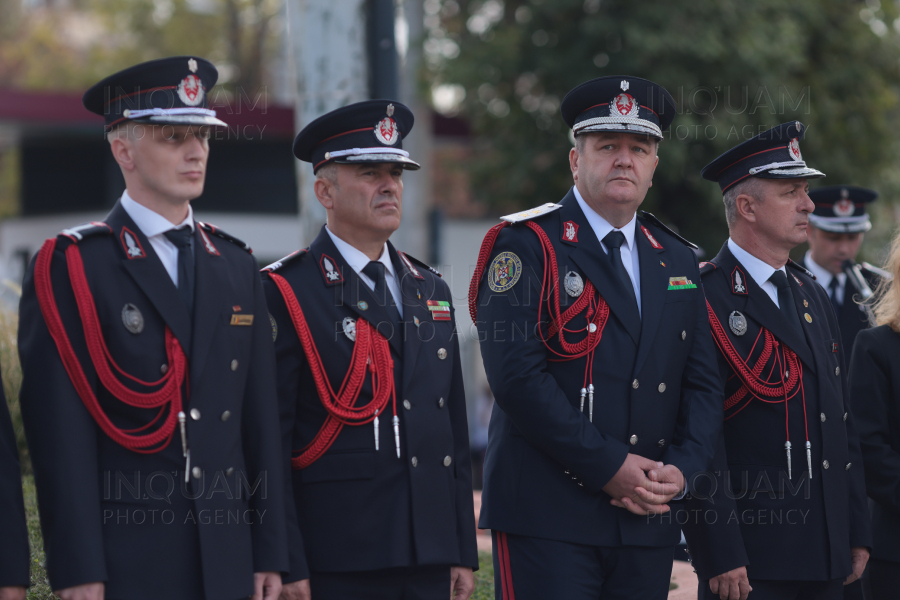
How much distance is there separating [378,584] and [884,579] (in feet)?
7.51

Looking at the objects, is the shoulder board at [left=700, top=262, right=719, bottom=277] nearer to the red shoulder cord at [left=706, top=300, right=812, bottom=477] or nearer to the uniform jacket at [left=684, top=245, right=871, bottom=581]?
the uniform jacket at [left=684, top=245, right=871, bottom=581]

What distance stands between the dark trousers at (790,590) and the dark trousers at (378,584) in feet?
3.76

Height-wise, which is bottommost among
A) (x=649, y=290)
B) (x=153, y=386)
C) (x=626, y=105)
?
(x=153, y=386)

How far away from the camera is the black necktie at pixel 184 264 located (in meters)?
3.09

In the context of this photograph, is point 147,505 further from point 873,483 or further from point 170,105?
point 873,483

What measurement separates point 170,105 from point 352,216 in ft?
2.56

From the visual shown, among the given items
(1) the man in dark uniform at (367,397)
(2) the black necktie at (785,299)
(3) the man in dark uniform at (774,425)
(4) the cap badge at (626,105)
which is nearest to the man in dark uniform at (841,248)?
(3) the man in dark uniform at (774,425)

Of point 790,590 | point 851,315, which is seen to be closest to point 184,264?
point 790,590

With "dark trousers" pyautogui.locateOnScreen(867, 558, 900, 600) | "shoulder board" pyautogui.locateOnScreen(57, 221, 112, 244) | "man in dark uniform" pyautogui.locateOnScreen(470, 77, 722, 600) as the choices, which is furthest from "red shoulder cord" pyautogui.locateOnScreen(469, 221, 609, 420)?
"dark trousers" pyautogui.locateOnScreen(867, 558, 900, 600)

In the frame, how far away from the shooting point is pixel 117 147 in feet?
10.2

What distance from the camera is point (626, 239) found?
12.5ft

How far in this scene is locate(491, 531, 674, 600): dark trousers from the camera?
136 inches

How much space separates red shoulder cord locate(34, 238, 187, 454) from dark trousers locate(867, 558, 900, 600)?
3.07 m

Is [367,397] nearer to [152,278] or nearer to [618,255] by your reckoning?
[152,278]
